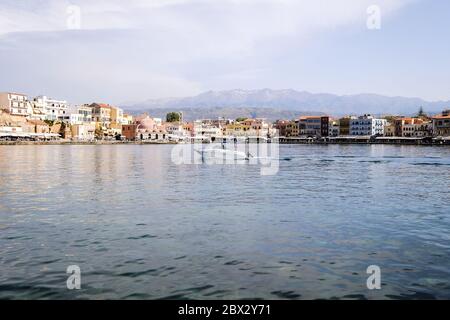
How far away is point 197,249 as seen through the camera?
49.2ft

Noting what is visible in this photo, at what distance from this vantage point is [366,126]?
7657 inches

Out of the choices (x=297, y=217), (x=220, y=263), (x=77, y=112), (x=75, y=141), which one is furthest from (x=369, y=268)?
(x=77, y=112)

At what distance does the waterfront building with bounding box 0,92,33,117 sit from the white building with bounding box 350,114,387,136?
127 meters

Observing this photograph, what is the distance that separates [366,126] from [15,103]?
13331 centimetres

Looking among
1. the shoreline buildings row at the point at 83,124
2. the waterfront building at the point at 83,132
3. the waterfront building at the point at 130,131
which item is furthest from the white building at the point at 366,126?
the waterfront building at the point at 83,132

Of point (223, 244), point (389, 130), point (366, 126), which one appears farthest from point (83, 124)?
point (223, 244)

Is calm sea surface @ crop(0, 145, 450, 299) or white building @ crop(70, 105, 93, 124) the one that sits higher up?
white building @ crop(70, 105, 93, 124)

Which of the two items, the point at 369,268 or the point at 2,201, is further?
the point at 2,201

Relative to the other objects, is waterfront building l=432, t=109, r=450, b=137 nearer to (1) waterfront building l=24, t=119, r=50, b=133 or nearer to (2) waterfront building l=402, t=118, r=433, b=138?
(2) waterfront building l=402, t=118, r=433, b=138

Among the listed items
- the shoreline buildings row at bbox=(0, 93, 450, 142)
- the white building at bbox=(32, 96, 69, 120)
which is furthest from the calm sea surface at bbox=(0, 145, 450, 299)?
the white building at bbox=(32, 96, 69, 120)

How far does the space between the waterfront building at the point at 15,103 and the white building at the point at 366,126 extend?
127 metres

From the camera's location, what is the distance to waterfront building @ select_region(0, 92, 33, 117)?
146 meters
